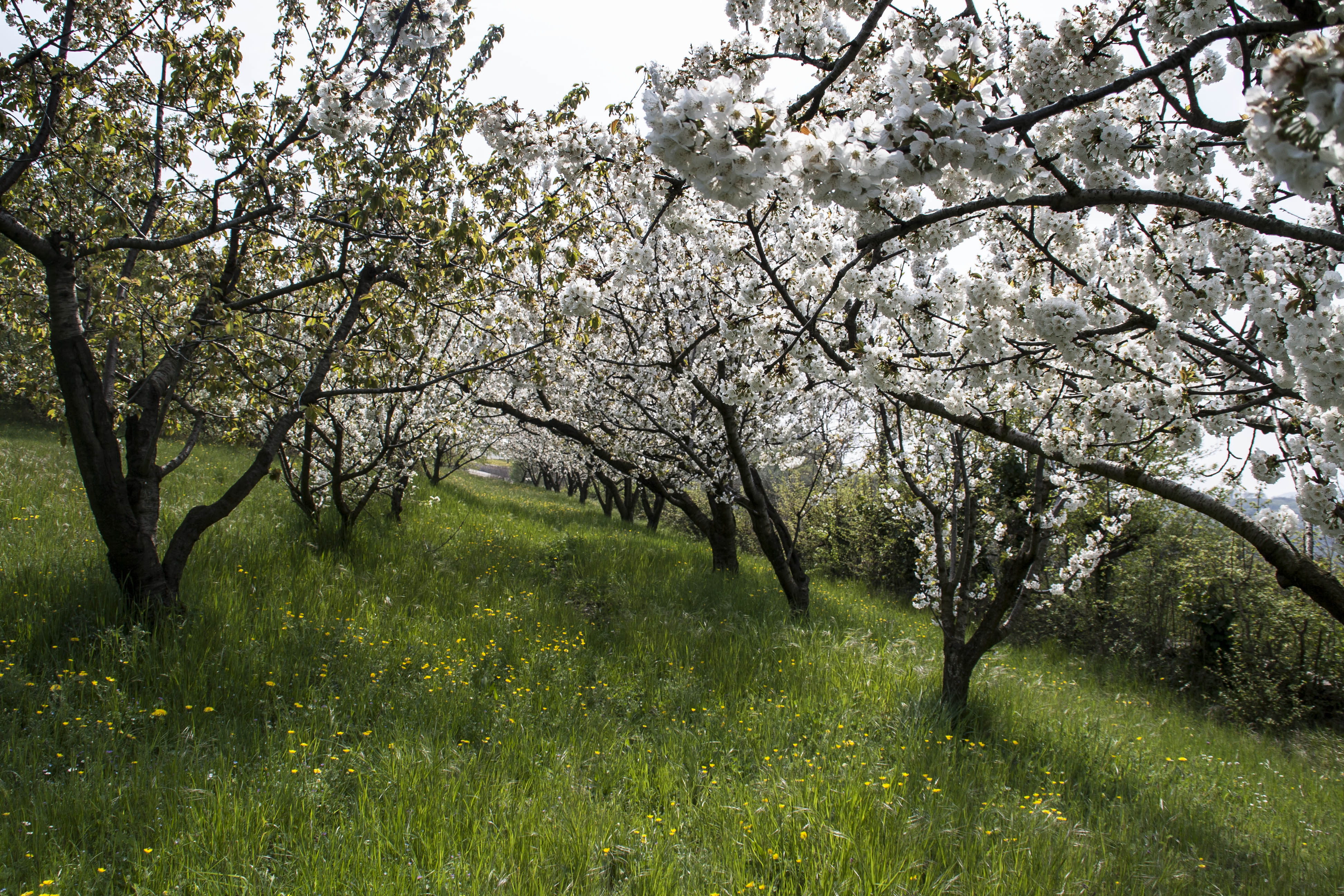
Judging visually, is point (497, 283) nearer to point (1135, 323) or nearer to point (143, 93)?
point (143, 93)

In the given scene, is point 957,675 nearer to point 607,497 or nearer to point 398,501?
point 398,501

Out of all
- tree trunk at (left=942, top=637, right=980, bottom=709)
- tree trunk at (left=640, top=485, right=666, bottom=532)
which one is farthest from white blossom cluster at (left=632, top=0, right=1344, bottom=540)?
tree trunk at (left=640, top=485, right=666, bottom=532)

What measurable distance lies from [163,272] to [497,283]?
2.46m

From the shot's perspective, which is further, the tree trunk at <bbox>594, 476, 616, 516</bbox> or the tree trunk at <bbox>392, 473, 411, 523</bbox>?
the tree trunk at <bbox>594, 476, 616, 516</bbox>

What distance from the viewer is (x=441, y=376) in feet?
16.3

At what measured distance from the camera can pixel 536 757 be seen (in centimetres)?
366

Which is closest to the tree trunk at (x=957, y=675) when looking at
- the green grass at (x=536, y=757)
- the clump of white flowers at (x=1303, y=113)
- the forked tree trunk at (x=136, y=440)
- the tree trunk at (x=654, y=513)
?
the green grass at (x=536, y=757)

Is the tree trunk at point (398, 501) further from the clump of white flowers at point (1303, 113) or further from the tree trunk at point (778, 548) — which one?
the clump of white flowers at point (1303, 113)

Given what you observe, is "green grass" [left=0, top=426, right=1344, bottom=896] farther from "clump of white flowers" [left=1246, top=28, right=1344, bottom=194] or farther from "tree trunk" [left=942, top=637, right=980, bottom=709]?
"clump of white flowers" [left=1246, top=28, right=1344, bottom=194]

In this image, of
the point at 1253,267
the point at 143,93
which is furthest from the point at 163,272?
the point at 1253,267

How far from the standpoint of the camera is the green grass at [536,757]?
→ 2.71 metres

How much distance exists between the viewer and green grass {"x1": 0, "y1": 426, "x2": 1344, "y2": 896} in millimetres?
2711

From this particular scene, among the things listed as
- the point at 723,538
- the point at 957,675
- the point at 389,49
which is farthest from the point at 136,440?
the point at 723,538

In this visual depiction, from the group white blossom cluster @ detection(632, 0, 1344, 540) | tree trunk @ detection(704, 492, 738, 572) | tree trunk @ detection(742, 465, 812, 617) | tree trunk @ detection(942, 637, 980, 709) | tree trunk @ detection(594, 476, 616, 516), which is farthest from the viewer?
tree trunk @ detection(594, 476, 616, 516)
